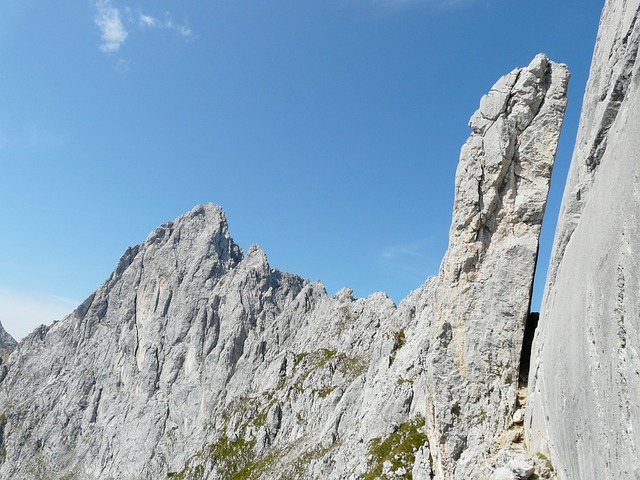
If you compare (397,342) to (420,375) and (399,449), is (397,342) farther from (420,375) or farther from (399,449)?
(399,449)

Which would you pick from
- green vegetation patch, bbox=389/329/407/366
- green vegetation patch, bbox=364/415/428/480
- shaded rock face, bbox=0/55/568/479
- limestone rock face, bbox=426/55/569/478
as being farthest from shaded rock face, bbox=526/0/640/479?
green vegetation patch, bbox=389/329/407/366

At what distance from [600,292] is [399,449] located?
75.4 meters

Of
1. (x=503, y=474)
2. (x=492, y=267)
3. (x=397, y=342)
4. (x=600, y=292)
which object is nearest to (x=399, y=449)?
(x=397, y=342)

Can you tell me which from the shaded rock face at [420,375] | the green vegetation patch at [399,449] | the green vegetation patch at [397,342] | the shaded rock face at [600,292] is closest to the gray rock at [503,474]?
the shaded rock face at [420,375]

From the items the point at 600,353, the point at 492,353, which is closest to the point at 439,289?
the point at 492,353

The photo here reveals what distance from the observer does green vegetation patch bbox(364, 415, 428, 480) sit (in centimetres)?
7475

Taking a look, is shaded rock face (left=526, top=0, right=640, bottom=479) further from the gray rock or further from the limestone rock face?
the limestone rock face

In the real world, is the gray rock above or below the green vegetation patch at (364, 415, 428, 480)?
below

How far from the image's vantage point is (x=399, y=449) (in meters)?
80.2

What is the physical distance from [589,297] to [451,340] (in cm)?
1238

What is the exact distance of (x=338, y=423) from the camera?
128250mm

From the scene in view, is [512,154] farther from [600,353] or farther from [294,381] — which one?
[294,381]

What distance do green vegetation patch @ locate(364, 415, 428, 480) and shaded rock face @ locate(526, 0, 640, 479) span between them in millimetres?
60099

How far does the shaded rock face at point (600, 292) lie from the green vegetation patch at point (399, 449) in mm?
60099
